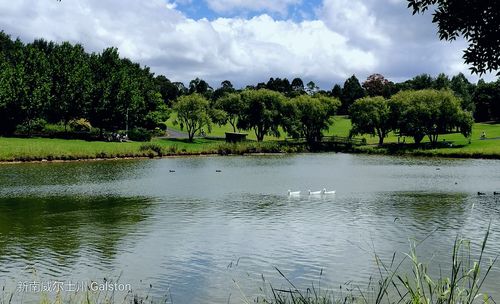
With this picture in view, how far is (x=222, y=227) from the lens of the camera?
2534 centimetres

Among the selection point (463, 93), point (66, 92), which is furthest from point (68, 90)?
point (463, 93)

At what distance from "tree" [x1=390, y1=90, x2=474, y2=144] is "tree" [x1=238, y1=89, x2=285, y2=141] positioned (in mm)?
22893

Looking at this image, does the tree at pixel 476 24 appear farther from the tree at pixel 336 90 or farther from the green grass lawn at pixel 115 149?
the tree at pixel 336 90

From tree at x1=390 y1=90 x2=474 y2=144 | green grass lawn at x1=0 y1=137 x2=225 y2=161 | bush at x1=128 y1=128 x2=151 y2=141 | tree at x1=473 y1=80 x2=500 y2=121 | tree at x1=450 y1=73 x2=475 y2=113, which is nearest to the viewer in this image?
green grass lawn at x1=0 y1=137 x2=225 y2=161

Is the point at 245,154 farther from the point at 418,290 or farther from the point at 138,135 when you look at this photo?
the point at 418,290

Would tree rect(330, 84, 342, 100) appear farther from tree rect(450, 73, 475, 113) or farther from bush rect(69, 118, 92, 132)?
bush rect(69, 118, 92, 132)

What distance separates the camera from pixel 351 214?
29.6 meters

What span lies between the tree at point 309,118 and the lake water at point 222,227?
51425 millimetres

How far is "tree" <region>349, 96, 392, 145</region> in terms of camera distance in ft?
318

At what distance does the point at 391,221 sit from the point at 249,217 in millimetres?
7502

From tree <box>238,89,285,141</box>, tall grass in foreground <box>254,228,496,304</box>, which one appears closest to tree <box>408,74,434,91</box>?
tree <box>238,89,285,141</box>

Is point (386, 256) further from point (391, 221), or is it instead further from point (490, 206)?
point (490, 206)

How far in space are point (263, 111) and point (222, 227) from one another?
3036 inches

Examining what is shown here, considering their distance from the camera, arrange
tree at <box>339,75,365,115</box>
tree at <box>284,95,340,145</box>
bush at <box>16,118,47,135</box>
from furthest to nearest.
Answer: tree at <box>339,75,365,115</box>, tree at <box>284,95,340,145</box>, bush at <box>16,118,47,135</box>
